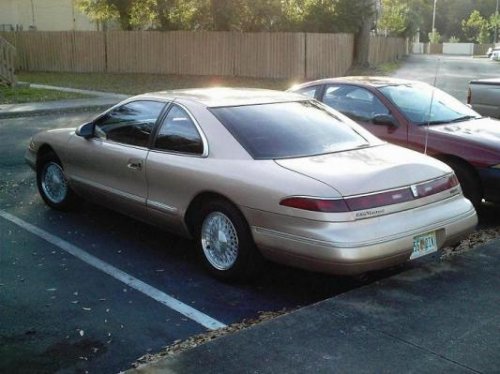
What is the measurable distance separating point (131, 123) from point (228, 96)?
99cm

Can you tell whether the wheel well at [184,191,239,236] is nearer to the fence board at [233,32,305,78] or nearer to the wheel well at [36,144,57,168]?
the wheel well at [36,144,57,168]

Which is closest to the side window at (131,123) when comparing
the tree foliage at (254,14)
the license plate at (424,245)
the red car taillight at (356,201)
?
the red car taillight at (356,201)

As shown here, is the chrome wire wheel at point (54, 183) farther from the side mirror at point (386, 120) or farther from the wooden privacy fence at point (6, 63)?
the wooden privacy fence at point (6, 63)

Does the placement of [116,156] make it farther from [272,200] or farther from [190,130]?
[272,200]

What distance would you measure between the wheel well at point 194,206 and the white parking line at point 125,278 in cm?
62

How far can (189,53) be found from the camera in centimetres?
2939

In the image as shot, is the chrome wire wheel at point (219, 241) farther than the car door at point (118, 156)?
No

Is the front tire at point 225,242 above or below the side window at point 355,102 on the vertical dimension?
below

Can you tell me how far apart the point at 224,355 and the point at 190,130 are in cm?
233

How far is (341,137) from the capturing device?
562 cm

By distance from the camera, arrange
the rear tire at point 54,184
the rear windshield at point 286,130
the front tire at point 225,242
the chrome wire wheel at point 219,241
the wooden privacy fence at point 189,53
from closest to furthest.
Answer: the front tire at point 225,242 < the chrome wire wheel at point 219,241 < the rear windshield at point 286,130 < the rear tire at point 54,184 < the wooden privacy fence at point 189,53

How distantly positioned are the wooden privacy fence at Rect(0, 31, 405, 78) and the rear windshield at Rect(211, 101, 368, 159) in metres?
21.7

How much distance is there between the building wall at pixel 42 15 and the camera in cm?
3978

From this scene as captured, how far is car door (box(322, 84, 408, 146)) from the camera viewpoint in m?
7.38
